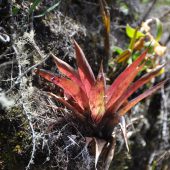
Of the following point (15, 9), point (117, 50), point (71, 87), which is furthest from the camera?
point (117, 50)

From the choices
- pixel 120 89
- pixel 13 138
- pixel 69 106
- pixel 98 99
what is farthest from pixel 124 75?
pixel 13 138

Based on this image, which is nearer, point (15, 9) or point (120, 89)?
point (120, 89)

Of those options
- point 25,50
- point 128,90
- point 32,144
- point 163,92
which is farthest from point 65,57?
point 163,92

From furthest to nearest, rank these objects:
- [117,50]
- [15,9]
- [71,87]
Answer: [117,50] < [15,9] < [71,87]

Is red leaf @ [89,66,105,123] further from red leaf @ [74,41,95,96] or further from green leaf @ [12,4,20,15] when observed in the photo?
green leaf @ [12,4,20,15]

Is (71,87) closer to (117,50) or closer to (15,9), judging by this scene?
(15,9)

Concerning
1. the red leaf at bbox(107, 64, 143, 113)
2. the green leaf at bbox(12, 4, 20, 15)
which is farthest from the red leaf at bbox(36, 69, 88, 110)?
the green leaf at bbox(12, 4, 20, 15)

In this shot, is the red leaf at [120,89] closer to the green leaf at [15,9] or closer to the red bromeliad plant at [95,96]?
the red bromeliad plant at [95,96]
